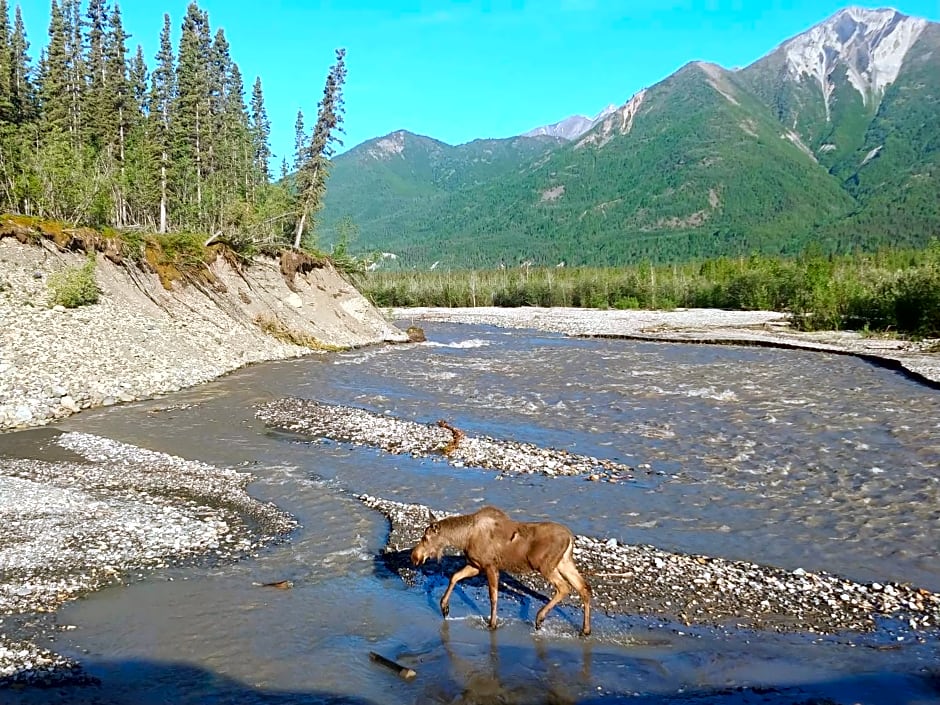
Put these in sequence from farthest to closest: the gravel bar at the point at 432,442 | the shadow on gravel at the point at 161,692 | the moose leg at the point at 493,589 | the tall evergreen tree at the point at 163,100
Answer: the tall evergreen tree at the point at 163,100
the gravel bar at the point at 432,442
the moose leg at the point at 493,589
the shadow on gravel at the point at 161,692

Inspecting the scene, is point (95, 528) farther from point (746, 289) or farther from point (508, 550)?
point (746, 289)

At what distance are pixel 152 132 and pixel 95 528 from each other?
175 ft

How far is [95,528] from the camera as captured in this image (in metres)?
12.3

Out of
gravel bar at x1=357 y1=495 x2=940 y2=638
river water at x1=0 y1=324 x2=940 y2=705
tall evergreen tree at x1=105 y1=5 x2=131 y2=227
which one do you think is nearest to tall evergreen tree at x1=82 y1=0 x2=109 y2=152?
tall evergreen tree at x1=105 y1=5 x2=131 y2=227

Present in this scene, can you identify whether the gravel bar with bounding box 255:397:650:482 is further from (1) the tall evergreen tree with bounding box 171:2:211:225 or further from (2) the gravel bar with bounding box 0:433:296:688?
(1) the tall evergreen tree with bounding box 171:2:211:225

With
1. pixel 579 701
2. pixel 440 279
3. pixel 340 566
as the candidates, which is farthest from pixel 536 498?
pixel 440 279

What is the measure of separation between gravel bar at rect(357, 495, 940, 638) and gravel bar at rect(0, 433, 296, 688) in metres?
3.47

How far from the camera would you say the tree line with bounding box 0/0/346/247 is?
175 ft

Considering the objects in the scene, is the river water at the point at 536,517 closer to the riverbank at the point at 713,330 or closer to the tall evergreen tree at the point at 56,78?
the riverbank at the point at 713,330

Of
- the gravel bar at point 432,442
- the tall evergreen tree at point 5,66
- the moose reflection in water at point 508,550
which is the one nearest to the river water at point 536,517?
the moose reflection in water at point 508,550

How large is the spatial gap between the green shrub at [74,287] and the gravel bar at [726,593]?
2618cm

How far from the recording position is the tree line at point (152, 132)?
53312mm

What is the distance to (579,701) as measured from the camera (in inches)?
297

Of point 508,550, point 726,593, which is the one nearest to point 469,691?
point 508,550
